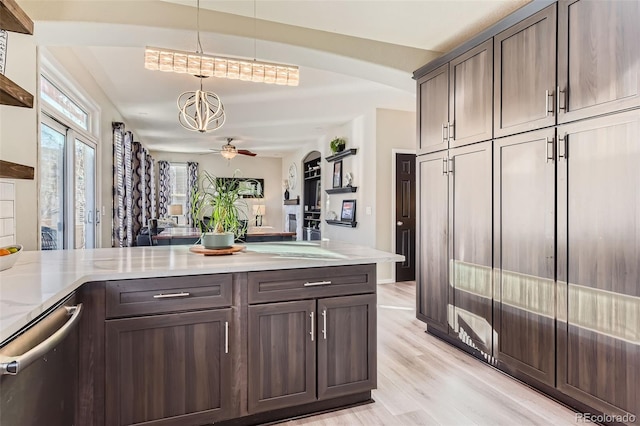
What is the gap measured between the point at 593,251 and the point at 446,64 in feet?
6.08

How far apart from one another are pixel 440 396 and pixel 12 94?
9.21ft

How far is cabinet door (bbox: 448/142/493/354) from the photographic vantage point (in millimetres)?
2594

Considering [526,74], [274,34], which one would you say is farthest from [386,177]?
[526,74]

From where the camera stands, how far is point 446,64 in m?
2.97

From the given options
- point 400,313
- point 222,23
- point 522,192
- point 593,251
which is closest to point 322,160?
point 400,313

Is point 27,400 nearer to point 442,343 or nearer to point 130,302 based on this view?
point 130,302

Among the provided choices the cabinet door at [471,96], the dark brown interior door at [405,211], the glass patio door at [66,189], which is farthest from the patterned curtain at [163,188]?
the cabinet door at [471,96]

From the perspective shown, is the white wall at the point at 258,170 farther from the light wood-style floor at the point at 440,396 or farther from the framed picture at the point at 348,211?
the light wood-style floor at the point at 440,396

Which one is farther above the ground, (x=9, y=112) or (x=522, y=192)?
(x=9, y=112)

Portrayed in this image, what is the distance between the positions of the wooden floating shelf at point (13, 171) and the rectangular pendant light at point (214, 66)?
94 cm

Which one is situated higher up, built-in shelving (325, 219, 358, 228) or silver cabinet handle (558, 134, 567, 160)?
silver cabinet handle (558, 134, 567, 160)

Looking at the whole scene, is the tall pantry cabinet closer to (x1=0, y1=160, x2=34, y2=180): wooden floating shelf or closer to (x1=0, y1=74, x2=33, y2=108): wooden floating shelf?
(x1=0, y1=74, x2=33, y2=108): wooden floating shelf

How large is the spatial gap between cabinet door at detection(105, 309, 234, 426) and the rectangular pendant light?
1574mm

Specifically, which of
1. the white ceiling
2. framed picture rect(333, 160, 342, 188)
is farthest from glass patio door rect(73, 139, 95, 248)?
framed picture rect(333, 160, 342, 188)
